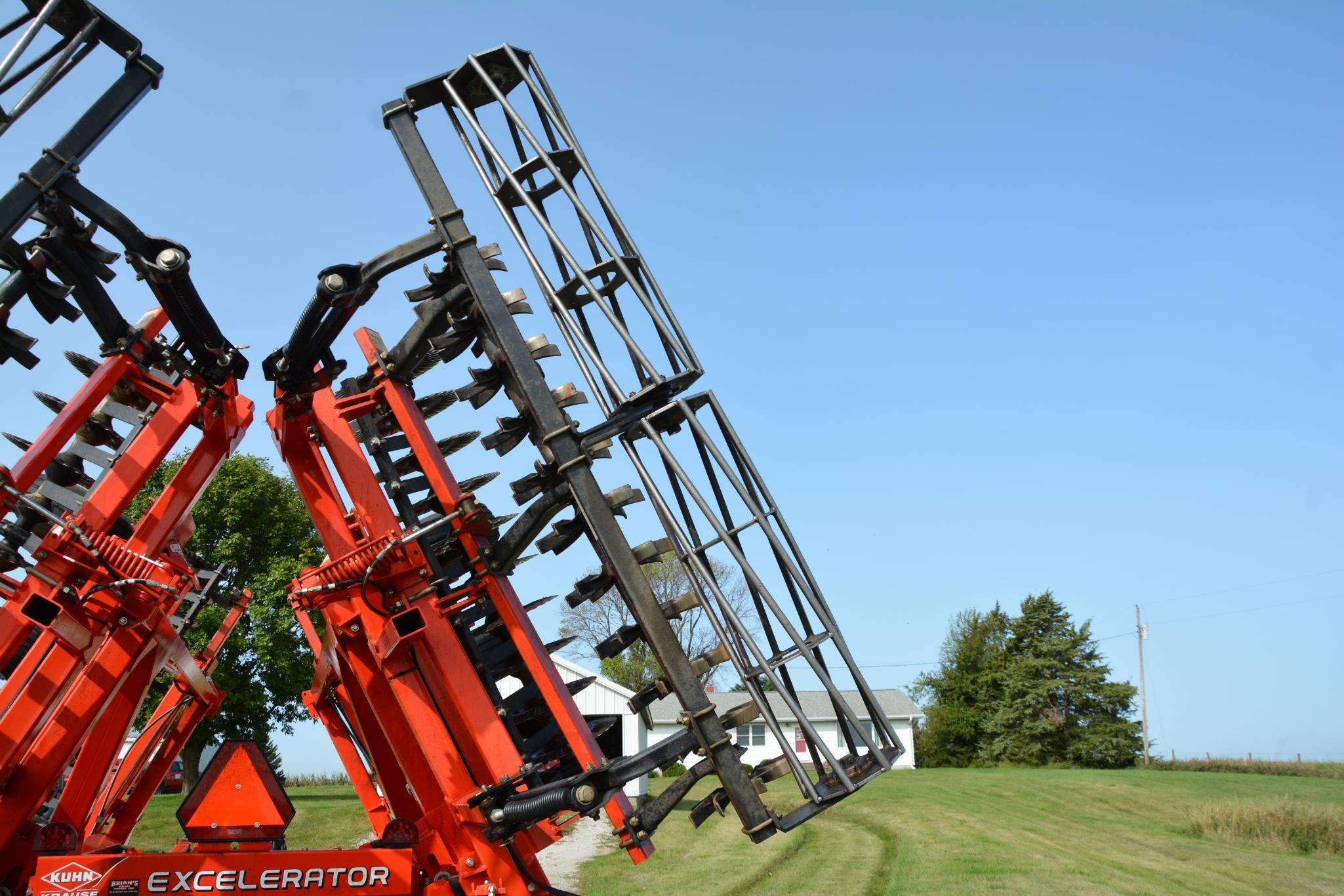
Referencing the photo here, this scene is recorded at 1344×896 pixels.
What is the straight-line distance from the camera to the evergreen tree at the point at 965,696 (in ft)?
161

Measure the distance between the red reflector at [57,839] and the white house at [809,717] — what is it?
3103cm

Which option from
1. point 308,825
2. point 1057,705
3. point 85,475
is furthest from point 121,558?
point 1057,705

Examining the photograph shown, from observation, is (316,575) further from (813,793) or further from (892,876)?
(892,876)

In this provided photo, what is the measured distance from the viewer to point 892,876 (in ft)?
48.7

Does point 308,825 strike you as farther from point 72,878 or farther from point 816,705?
point 816,705

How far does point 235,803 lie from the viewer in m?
5.92

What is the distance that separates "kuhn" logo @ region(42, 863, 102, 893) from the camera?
195 inches

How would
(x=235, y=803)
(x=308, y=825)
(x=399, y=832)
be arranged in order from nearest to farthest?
(x=235, y=803), (x=399, y=832), (x=308, y=825)

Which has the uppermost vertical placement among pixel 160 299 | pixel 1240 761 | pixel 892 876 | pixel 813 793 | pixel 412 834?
pixel 160 299

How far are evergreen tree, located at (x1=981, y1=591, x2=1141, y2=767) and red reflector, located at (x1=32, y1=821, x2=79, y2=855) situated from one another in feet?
153

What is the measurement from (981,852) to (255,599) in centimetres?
2155

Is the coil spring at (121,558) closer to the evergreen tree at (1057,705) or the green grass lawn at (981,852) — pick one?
the green grass lawn at (981,852)

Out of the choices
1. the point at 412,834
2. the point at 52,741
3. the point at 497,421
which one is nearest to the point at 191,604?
the point at 52,741

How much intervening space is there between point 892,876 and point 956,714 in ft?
121
